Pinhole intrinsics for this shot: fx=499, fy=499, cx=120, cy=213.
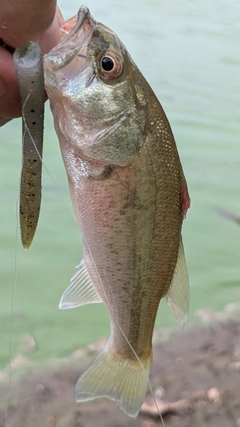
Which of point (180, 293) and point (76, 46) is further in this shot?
point (180, 293)

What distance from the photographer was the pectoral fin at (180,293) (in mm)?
1780

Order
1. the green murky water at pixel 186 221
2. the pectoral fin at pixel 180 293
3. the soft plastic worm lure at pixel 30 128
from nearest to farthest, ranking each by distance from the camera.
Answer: the soft plastic worm lure at pixel 30 128 → the pectoral fin at pixel 180 293 → the green murky water at pixel 186 221

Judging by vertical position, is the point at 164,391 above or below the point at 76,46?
below

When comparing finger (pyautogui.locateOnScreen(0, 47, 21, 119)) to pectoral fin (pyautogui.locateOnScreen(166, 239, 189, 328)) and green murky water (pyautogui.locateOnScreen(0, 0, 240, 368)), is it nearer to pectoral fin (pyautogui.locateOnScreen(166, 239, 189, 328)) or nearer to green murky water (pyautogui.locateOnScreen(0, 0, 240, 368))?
green murky water (pyautogui.locateOnScreen(0, 0, 240, 368))

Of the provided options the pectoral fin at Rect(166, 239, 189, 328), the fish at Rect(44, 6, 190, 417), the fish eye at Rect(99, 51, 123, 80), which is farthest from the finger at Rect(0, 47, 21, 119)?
the pectoral fin at Rect(166, 239, 189, 328)

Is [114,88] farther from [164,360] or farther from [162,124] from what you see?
[164,360]

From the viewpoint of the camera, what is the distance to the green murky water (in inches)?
129

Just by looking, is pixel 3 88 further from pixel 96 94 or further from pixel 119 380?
pixel 119 380

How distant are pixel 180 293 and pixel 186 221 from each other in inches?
107

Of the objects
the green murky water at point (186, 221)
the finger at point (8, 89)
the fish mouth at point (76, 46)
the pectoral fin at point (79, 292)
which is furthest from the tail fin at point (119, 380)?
the fish mouth at point (76, 46)

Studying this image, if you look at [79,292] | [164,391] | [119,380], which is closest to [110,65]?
[79,292]

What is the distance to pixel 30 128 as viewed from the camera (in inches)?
54.7

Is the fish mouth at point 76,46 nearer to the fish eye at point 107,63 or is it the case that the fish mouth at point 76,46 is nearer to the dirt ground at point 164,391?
the fish eye at point 107,63

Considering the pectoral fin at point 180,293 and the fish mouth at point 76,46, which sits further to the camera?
the pectoral fin at point 180,293
